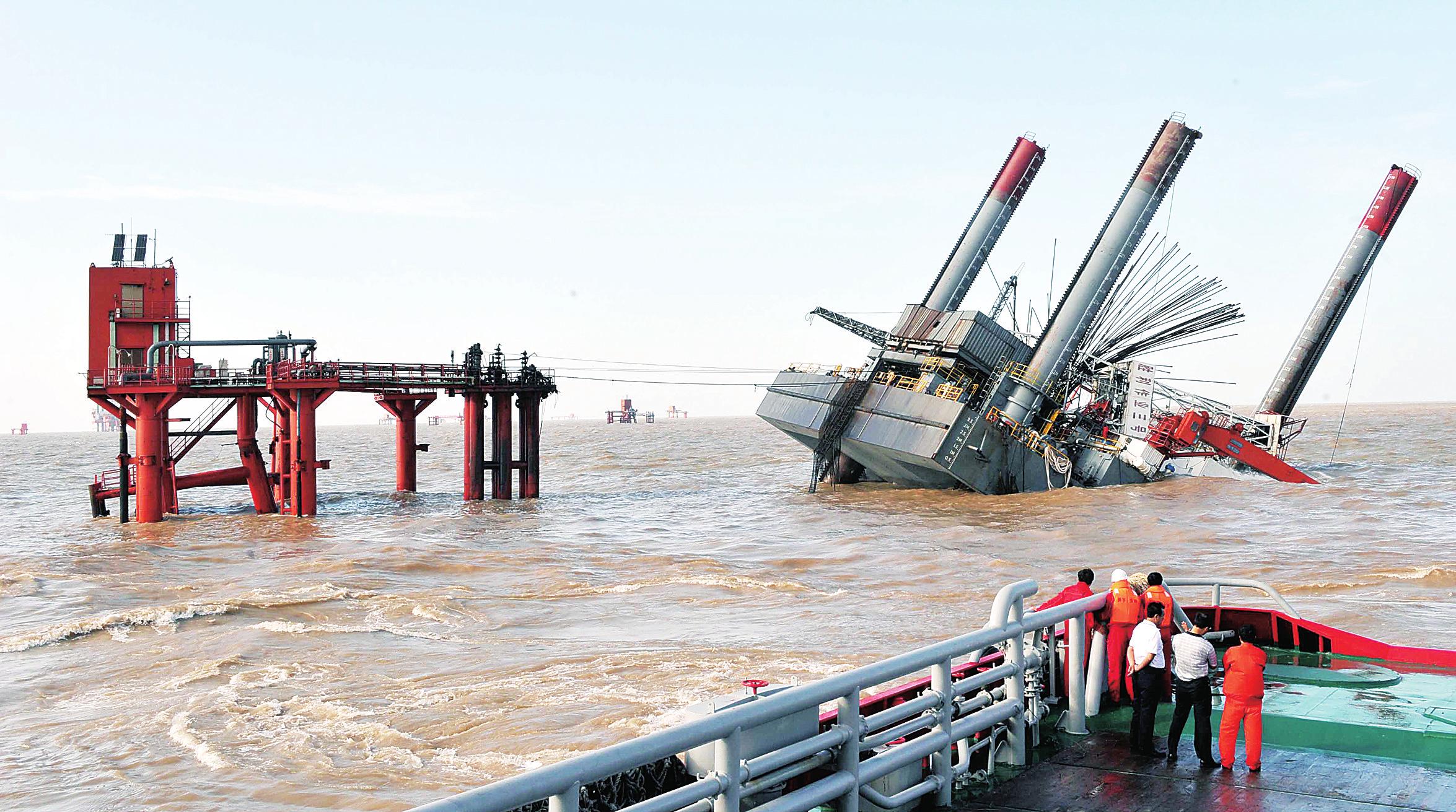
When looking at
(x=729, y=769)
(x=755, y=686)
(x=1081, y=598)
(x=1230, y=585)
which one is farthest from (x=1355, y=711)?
(x=729, y=769)

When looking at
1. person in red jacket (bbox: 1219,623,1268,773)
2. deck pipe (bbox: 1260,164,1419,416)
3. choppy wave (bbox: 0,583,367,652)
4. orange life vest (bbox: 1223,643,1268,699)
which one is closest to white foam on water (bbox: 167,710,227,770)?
choppy wave (bbox: 0,583,367,652)

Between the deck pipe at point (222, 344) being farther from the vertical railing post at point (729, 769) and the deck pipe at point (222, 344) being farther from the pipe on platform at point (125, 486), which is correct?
the vertical railing post at point (729, 769)

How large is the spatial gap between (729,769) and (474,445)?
3958cm

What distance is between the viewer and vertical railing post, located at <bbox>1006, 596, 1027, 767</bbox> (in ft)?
26.6

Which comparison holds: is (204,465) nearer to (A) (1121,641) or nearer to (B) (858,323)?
(B) (858,323)

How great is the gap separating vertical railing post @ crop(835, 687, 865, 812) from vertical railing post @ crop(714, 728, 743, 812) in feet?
3.02

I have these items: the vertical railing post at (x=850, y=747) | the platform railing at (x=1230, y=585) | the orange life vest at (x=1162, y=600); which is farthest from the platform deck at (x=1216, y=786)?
the platform railing at (x=1230, y=585)

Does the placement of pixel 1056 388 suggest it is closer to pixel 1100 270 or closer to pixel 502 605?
pixel 1100 270

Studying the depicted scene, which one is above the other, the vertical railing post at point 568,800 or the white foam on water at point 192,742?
the vertical railing post at point 568,800

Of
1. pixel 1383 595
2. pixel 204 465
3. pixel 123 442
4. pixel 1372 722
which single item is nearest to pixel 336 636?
pixel 1372 722

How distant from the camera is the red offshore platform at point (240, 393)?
38.2 m

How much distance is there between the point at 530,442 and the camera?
4544 cm

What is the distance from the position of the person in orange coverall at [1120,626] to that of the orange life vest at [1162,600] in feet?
0.40

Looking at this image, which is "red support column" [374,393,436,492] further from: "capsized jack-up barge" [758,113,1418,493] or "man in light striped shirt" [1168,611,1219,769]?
"man in light striped shirt" [1168,611,1219,769]
